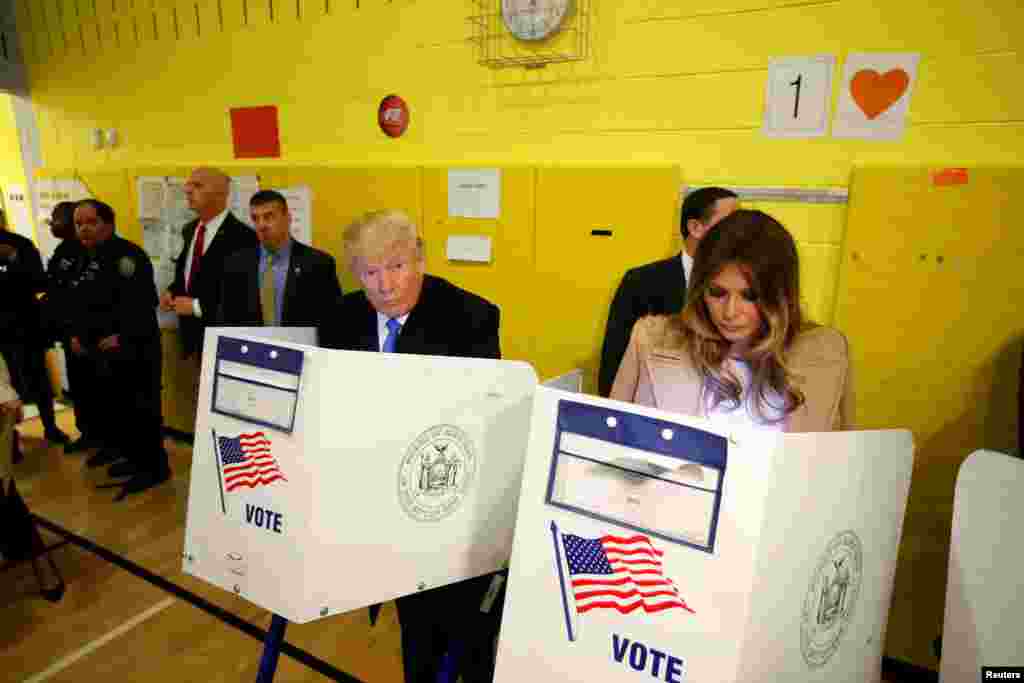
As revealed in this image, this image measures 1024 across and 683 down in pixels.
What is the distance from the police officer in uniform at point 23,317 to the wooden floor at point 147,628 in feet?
4.20

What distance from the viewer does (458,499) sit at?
0.91 meters

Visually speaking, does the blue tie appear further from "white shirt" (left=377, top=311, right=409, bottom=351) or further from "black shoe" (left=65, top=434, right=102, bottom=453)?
"black shoe" (left=65, top=434, right=102, bottom=453)

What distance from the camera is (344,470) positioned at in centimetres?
83

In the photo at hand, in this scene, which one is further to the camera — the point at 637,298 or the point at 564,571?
the point at 637,298

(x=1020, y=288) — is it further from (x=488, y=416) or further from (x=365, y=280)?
(x=365, y=280)

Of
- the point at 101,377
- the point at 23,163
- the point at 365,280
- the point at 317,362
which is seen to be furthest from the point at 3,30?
the point at 317,362

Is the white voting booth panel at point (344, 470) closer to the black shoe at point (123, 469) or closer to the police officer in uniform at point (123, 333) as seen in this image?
the police officer in uniform at point (123, 333)

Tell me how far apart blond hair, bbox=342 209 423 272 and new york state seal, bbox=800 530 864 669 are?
0.92 metres

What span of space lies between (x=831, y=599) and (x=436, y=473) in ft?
1.80

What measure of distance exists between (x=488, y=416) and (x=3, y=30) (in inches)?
199

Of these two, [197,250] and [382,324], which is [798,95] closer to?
[382,324]

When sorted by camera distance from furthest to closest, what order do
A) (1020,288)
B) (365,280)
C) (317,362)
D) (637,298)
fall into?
(637,298) → (1020,288) → (365,280) → (317,362)

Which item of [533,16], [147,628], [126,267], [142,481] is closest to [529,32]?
[533,16]

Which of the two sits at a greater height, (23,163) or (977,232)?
(23,163)
